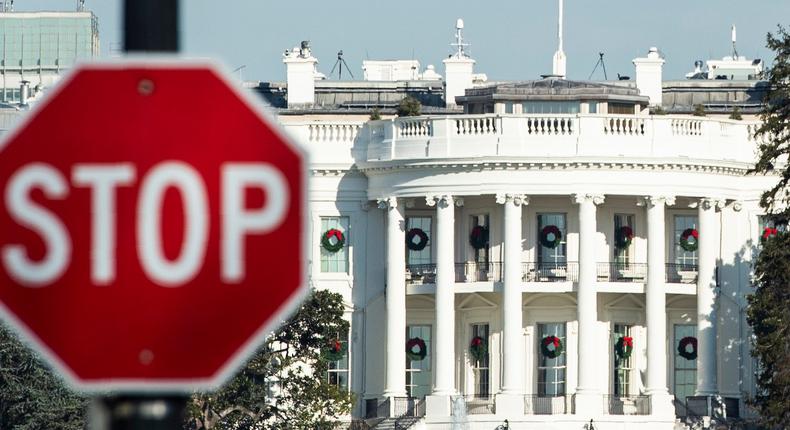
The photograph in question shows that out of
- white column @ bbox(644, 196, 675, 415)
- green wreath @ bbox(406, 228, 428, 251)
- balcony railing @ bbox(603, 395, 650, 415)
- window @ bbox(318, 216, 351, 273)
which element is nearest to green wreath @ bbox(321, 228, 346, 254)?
window @ bbox(318, 216, 351, 273)

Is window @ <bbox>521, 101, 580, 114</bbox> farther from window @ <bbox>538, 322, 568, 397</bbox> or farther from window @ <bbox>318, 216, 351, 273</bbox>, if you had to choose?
window @ <bbox>538, 322, 568, 397</bbox>

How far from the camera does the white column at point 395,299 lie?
97000mm

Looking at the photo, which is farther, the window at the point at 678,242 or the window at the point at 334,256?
the window at the point at 334,256

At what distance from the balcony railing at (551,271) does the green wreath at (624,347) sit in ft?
9.98

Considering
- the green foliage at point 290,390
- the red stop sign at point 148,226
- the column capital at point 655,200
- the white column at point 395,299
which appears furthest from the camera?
the white column at point 395,299

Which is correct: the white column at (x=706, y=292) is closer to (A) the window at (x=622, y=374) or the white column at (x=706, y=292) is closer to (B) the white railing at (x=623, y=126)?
(A) the window at (x=622, y=374)

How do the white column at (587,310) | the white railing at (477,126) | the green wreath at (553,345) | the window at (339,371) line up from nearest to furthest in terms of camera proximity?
the white column at (587,310)
the white railing at (477,126)
the green wreath at (553,345)
the window at (339,371)

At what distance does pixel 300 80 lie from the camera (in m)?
109

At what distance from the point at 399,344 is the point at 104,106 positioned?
89.2 metres

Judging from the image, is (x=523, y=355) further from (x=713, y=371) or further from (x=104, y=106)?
(x=104, y=106)

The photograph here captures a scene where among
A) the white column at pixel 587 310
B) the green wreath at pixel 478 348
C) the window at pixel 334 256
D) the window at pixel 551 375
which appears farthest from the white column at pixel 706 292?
the window at pixel 334 256

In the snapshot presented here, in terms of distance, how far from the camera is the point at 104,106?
28.6 feet

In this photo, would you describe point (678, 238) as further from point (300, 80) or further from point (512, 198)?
point (300, 80)

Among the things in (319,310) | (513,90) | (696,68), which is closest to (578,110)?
(513,90)
